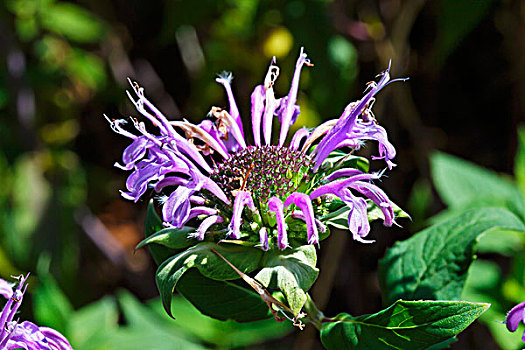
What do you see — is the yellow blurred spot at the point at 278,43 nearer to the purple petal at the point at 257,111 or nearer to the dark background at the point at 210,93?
the dark background at the point at 210,93

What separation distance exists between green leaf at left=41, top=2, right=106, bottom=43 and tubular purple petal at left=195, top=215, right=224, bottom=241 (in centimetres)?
142

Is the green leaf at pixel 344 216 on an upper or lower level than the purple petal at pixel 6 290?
upper

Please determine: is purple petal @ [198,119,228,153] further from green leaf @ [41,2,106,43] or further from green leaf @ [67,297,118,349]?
green leaf @ [41,2,106,43]

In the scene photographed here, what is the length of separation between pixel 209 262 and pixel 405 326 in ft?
0.80

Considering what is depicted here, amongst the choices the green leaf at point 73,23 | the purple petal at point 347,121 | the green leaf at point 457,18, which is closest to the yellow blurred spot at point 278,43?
the green leaf at point 457,18

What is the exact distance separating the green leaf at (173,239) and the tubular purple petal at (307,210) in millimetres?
136

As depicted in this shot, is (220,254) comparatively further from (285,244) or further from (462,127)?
(462,127)

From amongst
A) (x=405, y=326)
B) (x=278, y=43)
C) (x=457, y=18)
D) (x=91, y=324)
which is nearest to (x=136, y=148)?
(x=405, y=326)

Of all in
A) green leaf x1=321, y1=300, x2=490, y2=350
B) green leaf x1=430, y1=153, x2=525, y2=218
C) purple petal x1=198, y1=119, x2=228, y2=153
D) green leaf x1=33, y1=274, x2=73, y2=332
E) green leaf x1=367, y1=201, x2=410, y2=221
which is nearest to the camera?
green leaf x1=321, y1=300, x2=490, y2=350

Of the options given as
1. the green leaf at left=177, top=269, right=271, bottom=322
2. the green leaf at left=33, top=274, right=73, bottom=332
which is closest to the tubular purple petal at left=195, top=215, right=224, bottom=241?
the green leaf at left=177, top=269, right=271, bottom=322

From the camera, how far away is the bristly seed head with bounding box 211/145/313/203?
837 millimetres

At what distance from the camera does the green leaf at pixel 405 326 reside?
0.68 meters

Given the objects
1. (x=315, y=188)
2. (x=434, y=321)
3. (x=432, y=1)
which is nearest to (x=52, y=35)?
(x=432, y=1)

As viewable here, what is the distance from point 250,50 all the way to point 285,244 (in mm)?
1368
